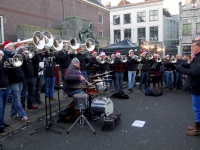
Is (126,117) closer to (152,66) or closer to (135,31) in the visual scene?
(152,66)

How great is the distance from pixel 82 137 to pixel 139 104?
135 inches

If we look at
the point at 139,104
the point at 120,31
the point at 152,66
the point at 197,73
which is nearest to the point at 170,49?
the point at 120,31

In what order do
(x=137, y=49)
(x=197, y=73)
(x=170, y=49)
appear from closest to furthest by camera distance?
(x=197, y=73) → (x=137, y=49) → (x=170, y=49)

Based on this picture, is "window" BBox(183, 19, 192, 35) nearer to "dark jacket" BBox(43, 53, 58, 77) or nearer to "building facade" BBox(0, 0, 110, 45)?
"building facade" BBox(0, 0, 110, 45)

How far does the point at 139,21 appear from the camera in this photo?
122 feet

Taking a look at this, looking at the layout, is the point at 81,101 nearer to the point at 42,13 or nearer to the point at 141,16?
the point at 42,13

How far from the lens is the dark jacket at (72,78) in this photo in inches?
213

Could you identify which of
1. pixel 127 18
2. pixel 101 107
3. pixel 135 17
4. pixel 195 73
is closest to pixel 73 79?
pixel 101 107

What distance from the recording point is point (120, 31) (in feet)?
129

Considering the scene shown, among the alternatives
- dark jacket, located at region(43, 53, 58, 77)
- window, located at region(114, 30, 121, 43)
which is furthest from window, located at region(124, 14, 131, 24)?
dark jacket, located at region(43, 53, 58, 77)

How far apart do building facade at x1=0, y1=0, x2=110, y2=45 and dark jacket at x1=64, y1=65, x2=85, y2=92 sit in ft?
40.4

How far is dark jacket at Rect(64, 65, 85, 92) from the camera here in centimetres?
542

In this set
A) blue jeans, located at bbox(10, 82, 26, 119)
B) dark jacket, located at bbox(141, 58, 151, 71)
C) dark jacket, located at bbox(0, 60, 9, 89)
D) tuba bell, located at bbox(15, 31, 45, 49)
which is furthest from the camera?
dark jacket, located at bbox(141, 58, 151, 71)

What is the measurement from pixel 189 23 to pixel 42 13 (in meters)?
21.7
